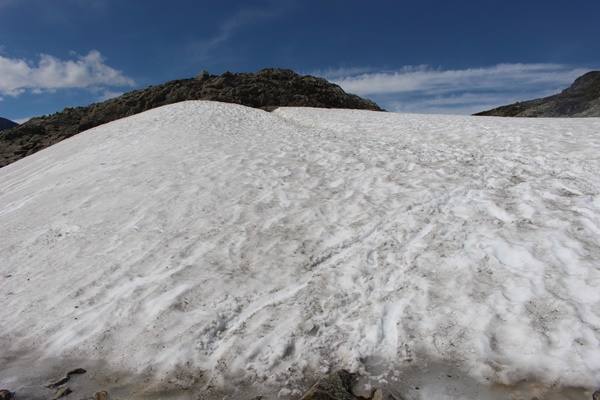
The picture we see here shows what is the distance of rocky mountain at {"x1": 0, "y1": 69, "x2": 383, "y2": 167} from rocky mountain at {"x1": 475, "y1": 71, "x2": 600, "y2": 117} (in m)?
33.3

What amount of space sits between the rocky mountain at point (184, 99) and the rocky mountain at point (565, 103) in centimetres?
3329

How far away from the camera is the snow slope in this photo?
15.1 feet

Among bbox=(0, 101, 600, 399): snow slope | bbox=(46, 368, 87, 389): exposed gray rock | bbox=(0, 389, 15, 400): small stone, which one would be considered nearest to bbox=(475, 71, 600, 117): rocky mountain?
bbox=(0, 101, 600, 399): snow slope

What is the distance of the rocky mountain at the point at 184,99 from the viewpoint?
40.7m

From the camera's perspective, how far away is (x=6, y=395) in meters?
4.32

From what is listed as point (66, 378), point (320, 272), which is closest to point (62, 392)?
point (66, 378)

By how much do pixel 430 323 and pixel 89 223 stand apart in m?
7.46

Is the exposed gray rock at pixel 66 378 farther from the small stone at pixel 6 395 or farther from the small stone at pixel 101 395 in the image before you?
the small stone at pixel 101 395

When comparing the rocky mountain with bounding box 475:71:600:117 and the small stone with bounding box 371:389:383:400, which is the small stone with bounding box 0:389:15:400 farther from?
the rocky mountain with bounding box 475:71:600:117

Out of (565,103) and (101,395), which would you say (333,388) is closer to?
(101,395)

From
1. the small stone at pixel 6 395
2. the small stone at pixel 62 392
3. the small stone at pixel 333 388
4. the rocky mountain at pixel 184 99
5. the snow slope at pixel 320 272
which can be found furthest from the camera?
the rocky mountain at pixel 184 99

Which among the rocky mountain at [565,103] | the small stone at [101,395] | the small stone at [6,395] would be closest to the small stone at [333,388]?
the small stone at [101,395]

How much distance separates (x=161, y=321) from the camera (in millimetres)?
5574

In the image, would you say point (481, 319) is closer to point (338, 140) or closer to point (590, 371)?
point (590, 371)
